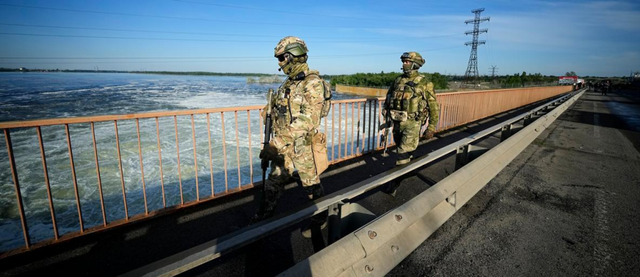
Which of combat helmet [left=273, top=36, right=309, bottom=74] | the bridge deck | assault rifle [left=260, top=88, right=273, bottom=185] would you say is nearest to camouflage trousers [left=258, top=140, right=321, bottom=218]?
assault rifle [left=260, top=88, right=273, bottom=185]

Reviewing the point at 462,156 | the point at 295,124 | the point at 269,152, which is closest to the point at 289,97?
the point at 295,124

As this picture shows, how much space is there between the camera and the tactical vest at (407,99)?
401 cm

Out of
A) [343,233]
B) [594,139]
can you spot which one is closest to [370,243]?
[343,233]

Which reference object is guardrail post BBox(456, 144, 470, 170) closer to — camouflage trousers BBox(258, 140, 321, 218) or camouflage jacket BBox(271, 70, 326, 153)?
camouflage trousers BBox(258, 140, 321, 218)

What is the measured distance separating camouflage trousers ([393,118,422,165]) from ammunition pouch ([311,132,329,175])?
1.47m

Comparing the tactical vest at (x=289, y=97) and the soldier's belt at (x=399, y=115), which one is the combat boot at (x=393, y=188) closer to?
the soldier's belt at (x=399, y=115)

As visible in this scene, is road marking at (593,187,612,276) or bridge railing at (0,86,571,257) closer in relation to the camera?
road marking at (593,187,612,276)

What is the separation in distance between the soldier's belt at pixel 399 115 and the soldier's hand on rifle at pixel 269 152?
203cm

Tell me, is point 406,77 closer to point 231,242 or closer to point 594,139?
point 231,242

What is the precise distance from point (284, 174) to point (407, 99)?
6.82ft

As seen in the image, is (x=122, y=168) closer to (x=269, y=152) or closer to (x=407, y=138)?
(x=269, y=152)

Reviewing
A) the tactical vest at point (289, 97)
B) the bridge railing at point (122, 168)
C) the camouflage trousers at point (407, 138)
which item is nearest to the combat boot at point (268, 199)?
the tactical vest at point (289, 97)

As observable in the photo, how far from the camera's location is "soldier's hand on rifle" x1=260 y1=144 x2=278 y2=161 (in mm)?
2760

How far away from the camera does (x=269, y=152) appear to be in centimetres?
278
